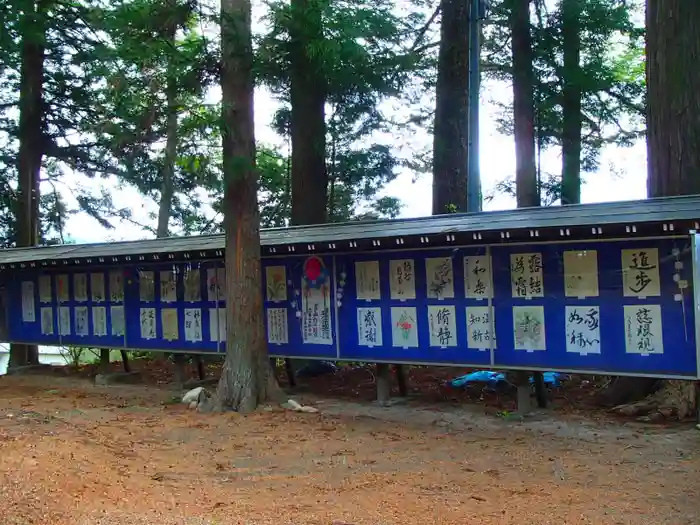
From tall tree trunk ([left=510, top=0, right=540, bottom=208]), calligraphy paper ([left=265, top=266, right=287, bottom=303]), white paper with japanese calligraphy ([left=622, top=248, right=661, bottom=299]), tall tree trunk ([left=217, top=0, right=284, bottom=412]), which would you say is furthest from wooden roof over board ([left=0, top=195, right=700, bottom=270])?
tall tree trunk ([left=510, top=0, right=540, bottom=208])

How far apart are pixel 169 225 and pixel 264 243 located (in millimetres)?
11637

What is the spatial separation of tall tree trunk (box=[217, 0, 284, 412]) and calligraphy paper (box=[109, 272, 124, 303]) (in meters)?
4.10

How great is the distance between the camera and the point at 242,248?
9758mm

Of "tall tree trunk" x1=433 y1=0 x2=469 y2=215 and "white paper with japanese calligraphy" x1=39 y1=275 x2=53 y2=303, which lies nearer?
"white paper with japanese calligraphy" x1=39 y1=275 x2=53 y2=303

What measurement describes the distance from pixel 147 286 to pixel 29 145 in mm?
6326

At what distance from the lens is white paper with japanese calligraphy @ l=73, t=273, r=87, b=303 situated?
44.8ft

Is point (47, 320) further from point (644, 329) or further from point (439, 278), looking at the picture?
point (644, 329)

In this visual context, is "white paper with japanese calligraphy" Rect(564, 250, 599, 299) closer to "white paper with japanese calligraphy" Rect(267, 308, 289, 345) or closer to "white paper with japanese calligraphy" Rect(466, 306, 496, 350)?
"white paper with japanese calligraphy" Rect(466, 306, 496, 350)

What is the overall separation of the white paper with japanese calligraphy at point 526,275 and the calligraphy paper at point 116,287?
7.81m

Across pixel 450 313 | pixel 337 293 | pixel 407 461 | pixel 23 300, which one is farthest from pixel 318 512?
pixel 23 300

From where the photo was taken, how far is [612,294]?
7.96 meters

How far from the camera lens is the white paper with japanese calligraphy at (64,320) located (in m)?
13.9

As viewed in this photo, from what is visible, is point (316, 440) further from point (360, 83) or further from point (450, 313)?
point (360, 83)

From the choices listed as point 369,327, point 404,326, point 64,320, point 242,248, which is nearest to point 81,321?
point 64,320
